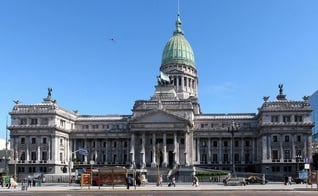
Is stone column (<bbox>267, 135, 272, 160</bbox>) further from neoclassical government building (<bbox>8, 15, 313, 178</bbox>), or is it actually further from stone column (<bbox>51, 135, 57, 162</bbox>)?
stone column (<bbox>51, 135, 57, 162</bbox>)

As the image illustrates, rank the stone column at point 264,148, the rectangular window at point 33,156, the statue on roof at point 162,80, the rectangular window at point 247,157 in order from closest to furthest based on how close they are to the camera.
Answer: the stone column at point 264,148
the rectangular window at point 33,156
the rectangular window at point 247,157
the statue on roof at point 162,80

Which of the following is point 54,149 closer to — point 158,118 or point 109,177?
point 158,118

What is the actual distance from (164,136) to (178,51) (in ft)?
140

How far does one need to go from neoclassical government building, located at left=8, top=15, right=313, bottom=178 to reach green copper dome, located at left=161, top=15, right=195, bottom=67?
13.8 meters

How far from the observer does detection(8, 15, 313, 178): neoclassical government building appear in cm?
14700

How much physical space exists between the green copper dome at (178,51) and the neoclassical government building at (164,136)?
13838mm

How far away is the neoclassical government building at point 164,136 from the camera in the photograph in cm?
14700

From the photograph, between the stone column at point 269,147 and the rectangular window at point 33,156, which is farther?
the rectangular window at point 33,156

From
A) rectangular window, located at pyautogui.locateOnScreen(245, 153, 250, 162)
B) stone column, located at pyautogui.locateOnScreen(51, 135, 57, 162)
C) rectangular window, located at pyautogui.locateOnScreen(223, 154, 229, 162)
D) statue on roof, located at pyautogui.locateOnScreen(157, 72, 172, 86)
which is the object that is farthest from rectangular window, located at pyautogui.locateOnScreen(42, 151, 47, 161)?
rectangular window, located at pyautogui.locateOnScreen(245, 153, 250, 162)

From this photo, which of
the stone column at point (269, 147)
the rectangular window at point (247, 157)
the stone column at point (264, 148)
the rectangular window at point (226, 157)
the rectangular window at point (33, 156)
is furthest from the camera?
the rectangular window at point (226, 157)

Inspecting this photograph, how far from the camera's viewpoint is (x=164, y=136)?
150250mm

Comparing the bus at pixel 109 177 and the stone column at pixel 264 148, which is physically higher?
the stone column at pixel 264 148

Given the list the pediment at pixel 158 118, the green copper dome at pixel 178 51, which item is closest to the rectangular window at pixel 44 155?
the pediment at pixel 158 118

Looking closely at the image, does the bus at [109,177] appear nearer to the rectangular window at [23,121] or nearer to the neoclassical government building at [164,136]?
the neoclassical government building at [164,136]
